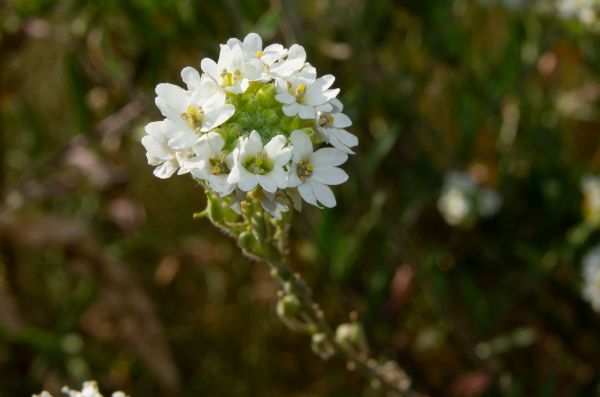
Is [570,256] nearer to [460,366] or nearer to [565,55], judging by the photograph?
[460,366]

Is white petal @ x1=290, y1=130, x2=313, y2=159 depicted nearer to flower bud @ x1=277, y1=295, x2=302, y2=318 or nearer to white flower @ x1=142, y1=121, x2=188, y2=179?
white flower @ x1=142, y1=121, x2=188, y2=179

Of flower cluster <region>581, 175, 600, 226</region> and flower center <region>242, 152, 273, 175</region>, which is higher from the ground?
flower cluster <region>581, 175, 600, 226</region>

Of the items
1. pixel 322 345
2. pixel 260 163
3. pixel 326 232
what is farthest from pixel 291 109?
pixel 326 232

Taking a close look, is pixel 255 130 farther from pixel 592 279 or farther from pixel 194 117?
pixel 592 279

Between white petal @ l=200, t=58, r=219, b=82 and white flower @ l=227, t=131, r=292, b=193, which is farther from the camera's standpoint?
white petal @ l=200, t=58, r=219, b=82

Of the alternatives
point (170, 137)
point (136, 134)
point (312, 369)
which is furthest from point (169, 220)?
point (170, 137)

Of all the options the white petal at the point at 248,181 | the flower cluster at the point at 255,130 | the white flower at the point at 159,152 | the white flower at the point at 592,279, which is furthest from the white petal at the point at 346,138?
the white flower at the point at 592,279

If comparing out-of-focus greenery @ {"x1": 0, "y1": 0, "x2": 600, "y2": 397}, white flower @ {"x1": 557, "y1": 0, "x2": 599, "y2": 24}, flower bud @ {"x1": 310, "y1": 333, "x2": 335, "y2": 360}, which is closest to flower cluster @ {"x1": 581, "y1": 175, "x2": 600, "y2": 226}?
out-of-focus greenery @ {"x1": 0, "y1": 0, "x2": 600, "y2": 397}
